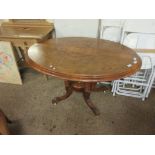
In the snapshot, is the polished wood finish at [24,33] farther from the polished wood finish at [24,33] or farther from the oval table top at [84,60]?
the oval table top at [84,60]

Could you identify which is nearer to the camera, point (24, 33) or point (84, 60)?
point (84, 60)

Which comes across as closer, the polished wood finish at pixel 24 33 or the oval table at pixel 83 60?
the oval table at pixel 83 60

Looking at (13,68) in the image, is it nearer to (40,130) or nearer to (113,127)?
(40,130)

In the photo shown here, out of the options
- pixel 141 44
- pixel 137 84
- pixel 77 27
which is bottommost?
pixel 137 84

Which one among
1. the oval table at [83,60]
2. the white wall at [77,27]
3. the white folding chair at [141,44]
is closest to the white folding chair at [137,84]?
the white folding chair at [141,44]

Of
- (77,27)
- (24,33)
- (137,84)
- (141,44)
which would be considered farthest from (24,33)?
(137,84)

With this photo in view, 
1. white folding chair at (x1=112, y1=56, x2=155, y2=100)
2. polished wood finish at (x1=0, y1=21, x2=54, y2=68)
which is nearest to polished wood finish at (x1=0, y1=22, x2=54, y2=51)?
polished wood finish at (x1=0, y1=21, x2=54, y2=68)

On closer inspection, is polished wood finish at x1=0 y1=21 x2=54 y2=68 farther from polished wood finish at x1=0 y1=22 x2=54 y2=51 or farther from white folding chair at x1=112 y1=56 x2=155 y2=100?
white folding chair at x1=112 y1=56 x2=155 y2=100

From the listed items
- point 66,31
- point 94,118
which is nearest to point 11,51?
point 66,31

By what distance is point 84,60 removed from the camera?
130 centimetres

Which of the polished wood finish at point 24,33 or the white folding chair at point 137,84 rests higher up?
the polished wood finish at point 24,33

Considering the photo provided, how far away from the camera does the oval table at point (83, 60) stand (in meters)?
1.14

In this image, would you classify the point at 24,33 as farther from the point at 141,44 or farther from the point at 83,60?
the point at 141,44

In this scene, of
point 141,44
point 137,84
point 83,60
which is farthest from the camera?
point 137,84
